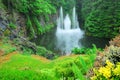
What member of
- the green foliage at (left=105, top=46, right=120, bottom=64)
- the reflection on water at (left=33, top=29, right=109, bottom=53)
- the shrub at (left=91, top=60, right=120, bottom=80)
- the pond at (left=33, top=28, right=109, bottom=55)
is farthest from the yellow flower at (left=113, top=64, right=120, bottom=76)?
the reflection on water at (left=33, top=29, right=109, bottom=53)

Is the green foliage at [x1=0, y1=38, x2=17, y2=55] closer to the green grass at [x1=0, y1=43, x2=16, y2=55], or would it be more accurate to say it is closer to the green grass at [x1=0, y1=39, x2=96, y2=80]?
the green grass at [x1=0, y1=43, x2=16, y2=55]

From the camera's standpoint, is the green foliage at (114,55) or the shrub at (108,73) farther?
the green foliage at (114,55)

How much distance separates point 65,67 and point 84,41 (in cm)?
3837

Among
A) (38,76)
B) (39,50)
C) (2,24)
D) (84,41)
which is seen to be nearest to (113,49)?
(38,76)

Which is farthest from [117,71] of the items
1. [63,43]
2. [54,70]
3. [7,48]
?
[63,43]

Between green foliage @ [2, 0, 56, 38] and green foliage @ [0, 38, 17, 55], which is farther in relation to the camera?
green foliage @ [2, 0, 56, 38]

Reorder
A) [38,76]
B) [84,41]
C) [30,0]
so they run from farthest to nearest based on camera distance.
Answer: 1. [84,41]
2. [30,0]
3. [38,76]

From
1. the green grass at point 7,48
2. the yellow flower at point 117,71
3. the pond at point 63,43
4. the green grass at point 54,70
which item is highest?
the yellow flower at point 117,71

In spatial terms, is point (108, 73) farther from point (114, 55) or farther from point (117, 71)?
point (114, 55)

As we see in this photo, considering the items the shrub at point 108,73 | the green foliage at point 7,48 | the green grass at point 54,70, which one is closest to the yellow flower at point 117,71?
the shrub at point 108,73

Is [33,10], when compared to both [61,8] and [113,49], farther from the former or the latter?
[113,49]

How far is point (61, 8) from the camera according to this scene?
8175cm

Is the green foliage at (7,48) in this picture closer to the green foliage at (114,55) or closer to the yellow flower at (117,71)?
the green foliage at (114,55)

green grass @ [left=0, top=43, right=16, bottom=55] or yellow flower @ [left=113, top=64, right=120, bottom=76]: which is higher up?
yellow flower @ [left=113, top=64, right=120, bottom=76]
